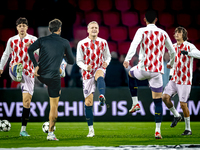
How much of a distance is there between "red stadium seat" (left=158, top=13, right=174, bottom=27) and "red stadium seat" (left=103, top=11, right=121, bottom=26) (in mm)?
1546

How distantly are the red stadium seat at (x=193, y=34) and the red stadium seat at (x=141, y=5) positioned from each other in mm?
1812

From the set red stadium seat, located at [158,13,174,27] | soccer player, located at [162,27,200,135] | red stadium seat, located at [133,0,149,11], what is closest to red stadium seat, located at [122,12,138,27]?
red stadium seat, located at [133,0,149,11]

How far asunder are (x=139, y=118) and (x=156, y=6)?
5095 mm

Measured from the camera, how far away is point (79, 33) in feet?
39.5

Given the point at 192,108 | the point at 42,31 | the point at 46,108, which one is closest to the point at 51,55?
the point at 46,108

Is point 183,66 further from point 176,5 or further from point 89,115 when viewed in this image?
point 176,5

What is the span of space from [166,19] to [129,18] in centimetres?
137

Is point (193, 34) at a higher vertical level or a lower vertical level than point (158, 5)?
lower

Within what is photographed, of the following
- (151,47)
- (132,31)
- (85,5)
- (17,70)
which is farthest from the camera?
(85,5)

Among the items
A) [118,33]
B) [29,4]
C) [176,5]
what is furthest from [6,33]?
[176,5]

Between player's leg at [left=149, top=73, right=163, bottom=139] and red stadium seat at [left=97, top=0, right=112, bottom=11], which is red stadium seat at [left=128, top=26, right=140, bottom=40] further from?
player's leg at [left=149, top=73, right=163, bottom=139]

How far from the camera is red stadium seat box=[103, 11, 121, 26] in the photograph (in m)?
12.7

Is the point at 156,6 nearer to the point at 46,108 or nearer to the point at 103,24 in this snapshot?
the point at 103,24

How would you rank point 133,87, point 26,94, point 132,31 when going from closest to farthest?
1. point 133,87
2. point 26,94
3. point 132,31
